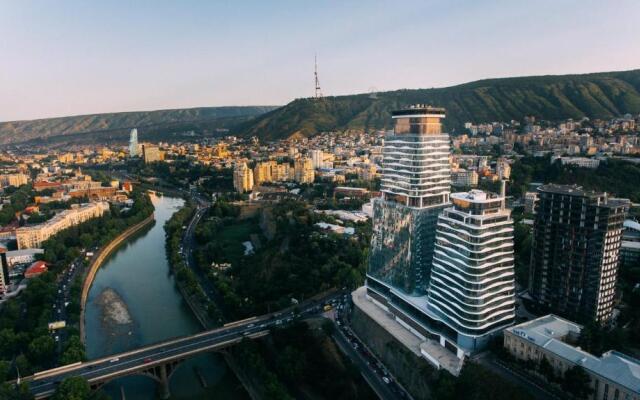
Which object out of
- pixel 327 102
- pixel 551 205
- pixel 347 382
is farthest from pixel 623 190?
pixel 327 102

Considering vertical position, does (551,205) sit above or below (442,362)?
above

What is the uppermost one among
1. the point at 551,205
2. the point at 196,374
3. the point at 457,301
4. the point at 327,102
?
the point at 327,102

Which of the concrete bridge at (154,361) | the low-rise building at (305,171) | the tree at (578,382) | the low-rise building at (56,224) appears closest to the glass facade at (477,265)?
the tree at (578,382)

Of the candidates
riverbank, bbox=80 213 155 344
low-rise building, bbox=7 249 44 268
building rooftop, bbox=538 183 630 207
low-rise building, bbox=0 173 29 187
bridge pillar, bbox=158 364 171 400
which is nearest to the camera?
building rooftop, bbox=538 183 630 207

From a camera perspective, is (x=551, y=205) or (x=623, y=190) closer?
(x=551, y=205)

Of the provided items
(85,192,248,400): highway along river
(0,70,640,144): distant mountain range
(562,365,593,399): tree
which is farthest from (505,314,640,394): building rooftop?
(0,70,640,144): distant mountain range

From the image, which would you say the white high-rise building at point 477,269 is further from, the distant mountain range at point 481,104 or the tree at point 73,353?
the distant mountain range at point 481,104

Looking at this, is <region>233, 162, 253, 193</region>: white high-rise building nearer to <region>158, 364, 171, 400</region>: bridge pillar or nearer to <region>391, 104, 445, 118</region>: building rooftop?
<region>158, 364, 171, 400</region>: bridge pillar

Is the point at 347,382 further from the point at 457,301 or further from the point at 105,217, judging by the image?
the point at 105,217
